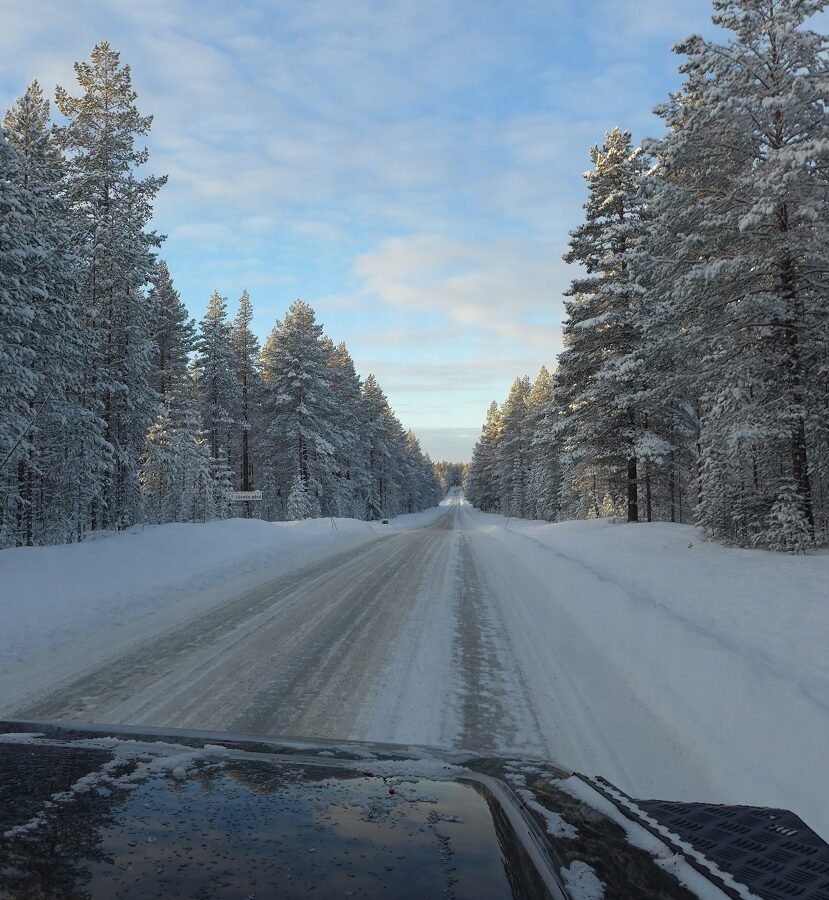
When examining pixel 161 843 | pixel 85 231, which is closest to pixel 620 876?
pixel 161 843

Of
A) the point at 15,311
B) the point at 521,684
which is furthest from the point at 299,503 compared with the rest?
the point at 521,684

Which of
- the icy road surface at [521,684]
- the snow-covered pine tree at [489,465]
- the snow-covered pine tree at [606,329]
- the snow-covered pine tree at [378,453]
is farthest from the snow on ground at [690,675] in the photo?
the snow-covered pine tree at [489,465]

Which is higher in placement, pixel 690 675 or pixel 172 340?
pixel 172 340

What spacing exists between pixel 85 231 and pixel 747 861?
19.7 metres

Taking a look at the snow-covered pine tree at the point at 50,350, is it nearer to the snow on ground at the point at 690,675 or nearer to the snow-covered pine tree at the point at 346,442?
the snow on ground at the point at 690,675

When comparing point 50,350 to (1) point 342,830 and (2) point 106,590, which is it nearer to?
(2) point 106,590

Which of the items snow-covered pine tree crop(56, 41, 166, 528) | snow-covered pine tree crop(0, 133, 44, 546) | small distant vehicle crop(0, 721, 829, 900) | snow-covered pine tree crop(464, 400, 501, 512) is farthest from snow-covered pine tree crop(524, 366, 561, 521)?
small distant vehicle crop(0, 721, 829, 900)

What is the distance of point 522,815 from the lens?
6.18ft

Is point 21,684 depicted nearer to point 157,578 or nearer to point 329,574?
point 157,578

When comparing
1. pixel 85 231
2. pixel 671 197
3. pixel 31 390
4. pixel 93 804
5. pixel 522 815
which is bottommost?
pixel 522 815

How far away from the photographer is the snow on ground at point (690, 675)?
3.69 meters

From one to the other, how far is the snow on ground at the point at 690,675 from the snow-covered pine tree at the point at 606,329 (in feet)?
30.9

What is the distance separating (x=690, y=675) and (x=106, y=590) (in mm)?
8421

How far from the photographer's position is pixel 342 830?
1.61 meters
